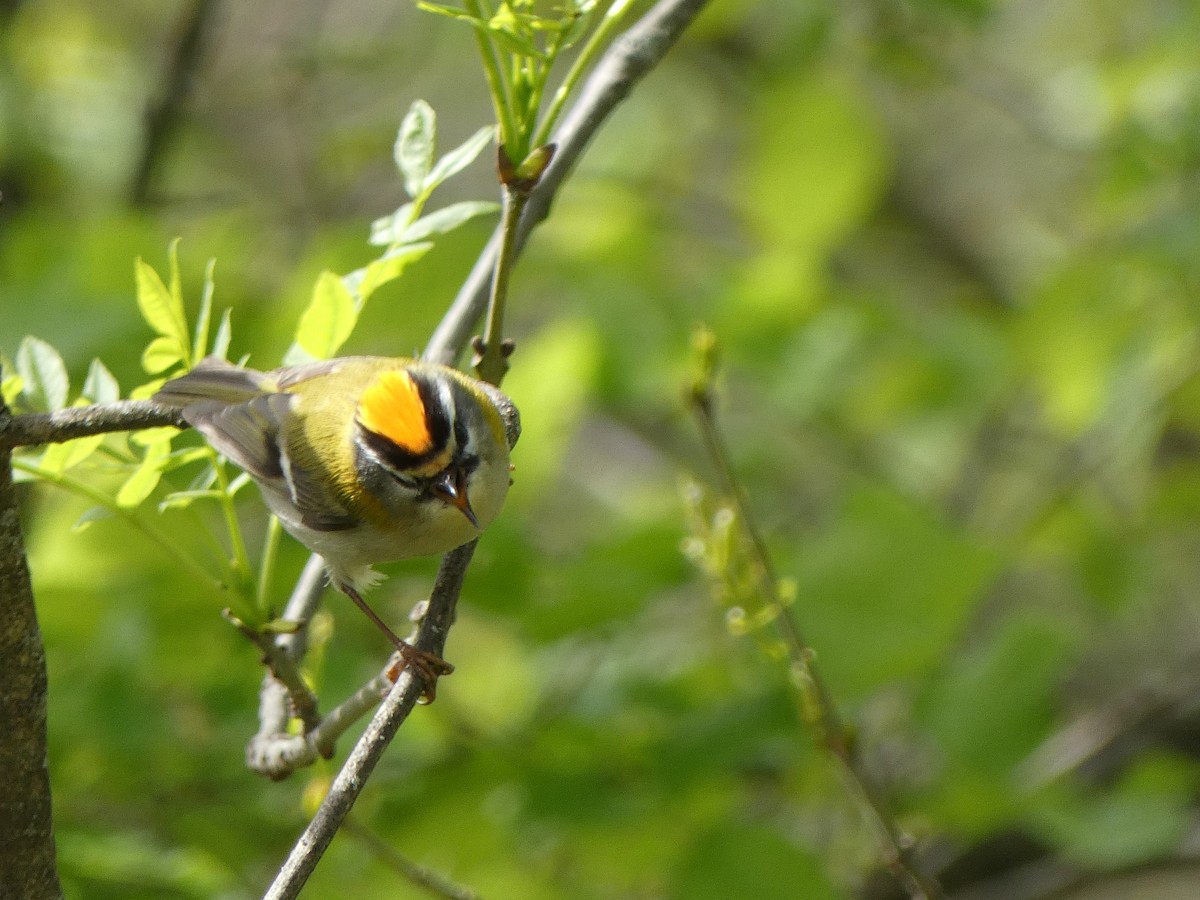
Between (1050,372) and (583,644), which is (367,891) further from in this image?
(1050,372)

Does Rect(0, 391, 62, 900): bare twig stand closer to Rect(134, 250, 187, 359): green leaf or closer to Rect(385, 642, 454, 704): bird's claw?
Rect(134, 250, 187, 359): green leaf

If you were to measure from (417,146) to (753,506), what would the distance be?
274 cm

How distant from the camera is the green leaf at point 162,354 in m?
1.60

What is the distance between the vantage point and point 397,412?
6.67 ft

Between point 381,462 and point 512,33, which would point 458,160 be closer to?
point 512,33

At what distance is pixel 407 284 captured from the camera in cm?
262

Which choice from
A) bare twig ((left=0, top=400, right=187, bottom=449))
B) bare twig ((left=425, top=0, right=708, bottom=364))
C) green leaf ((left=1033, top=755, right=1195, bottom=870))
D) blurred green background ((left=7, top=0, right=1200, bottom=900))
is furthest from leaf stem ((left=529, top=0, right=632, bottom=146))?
green leaf ((left=1033, top=755, right=1195, bottom=870))

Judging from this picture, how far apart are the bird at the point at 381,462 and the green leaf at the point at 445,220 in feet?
1.34

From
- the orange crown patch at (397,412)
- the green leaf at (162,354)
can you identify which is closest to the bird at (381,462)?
the orange crown patch at (397,412)

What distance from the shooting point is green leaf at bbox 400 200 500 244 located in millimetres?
1539

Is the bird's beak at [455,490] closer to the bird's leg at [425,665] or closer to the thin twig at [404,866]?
the bird's leg at [425,665]

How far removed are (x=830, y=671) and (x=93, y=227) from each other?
6.13ft

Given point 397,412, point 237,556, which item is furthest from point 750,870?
point 237,556

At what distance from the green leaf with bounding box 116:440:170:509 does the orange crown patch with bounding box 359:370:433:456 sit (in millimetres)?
510
